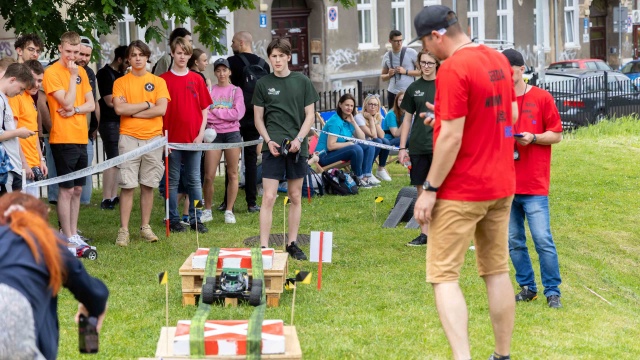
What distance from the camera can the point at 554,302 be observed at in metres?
8.06

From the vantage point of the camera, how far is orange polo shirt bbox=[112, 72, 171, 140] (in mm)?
10508

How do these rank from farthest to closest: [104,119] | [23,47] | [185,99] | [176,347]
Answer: [104,119] < [185,99] < [23,47] < [176,347]

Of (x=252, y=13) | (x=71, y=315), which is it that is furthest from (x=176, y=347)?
(x=252, y=13)

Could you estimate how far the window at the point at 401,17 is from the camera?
126ft

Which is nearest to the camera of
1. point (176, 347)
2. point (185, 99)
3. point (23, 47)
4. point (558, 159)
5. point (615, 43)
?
point (176, 347)

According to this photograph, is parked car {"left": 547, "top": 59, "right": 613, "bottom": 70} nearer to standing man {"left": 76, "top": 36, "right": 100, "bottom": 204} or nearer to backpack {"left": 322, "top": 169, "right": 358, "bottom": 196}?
backpack {"left": 322, "top": 169, "right": 358, "bottom": 196}

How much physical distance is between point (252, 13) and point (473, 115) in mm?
26679

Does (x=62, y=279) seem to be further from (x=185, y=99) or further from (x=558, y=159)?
(x=558, y=159)

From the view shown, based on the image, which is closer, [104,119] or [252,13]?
[104,119]

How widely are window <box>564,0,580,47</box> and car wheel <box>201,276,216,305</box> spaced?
4284 centimetres

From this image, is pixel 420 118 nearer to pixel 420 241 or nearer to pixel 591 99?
pixel 420 241

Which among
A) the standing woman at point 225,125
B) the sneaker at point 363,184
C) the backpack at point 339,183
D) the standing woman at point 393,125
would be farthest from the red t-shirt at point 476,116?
the standing woman at point 393,125

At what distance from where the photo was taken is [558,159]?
59.0 feet

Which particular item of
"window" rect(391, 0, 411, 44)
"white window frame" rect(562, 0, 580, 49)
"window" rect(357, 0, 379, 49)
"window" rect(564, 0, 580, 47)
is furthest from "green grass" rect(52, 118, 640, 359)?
"window" rect(564, 0, 580, 47)
